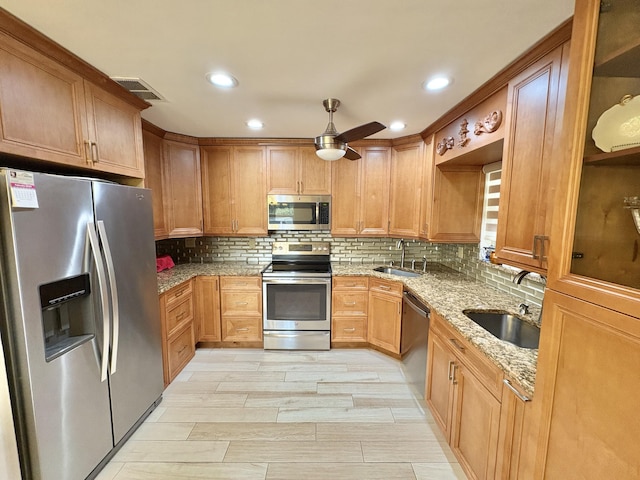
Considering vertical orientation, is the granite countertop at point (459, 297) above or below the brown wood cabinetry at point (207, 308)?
above

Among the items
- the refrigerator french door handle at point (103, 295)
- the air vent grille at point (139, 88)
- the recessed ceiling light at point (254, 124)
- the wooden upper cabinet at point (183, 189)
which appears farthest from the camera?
the wooden upper cabinet at point (183, 189)

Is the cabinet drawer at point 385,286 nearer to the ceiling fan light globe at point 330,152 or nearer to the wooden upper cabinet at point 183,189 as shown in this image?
the ceiling fan light globe at point 330,152

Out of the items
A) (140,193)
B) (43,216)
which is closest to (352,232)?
(140,193)

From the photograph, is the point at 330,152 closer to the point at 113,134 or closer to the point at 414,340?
the point at 113,134

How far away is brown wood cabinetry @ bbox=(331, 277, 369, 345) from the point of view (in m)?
2.89

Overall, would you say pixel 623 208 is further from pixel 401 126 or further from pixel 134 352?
pixel 134 352

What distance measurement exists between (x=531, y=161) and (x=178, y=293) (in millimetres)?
2900

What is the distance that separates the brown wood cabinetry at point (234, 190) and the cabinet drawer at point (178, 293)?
732 millimetres

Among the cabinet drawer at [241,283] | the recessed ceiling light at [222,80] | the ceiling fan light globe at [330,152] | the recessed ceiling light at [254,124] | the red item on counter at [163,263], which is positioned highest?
the recessed ceiling light at [254,124]

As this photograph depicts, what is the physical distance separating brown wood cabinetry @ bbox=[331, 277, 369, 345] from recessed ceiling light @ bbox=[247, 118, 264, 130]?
5.86 ft

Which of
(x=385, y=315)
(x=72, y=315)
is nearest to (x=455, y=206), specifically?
(x=385, y=315)

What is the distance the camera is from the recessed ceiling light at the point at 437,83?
1645 mm

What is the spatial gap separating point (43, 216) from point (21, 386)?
2.51 ft

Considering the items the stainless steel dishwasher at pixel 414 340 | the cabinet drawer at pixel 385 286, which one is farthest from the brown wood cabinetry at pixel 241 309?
the stainless steel dishwasher at pixel 414 340
